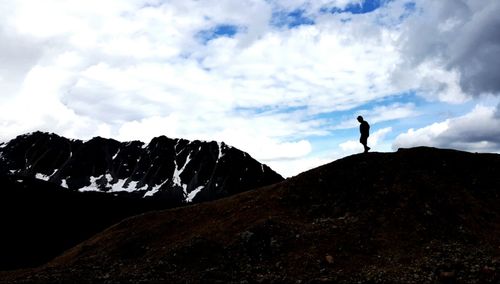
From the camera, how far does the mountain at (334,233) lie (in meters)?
20.8

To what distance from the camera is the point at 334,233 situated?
2402 cm

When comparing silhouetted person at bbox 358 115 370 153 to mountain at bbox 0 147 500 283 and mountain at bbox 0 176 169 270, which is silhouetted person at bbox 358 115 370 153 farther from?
mountain at bbox 0 176 169 270

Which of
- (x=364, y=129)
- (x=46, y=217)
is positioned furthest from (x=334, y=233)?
(x=46, y=217)

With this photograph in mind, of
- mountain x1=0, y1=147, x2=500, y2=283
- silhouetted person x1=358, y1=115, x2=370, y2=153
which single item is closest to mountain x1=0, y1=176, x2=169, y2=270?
mountain x1=0, y1=147, x2=500, y2=283

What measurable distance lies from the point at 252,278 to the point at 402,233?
8.48 metres

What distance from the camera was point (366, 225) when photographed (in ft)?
80.0

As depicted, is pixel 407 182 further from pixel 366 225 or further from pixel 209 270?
pixel 209 270

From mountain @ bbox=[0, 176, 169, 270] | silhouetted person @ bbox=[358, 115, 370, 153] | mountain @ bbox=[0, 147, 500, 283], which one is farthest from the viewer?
mountain @ bbox=[0, 176, 169, 270]

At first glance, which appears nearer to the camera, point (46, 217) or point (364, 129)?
point (364, 129)

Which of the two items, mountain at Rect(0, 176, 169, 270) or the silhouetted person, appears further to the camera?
mountain at Rect(0, 176, 169, 270)

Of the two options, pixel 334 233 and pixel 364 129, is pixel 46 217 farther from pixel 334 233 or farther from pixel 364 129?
pixel 334 233

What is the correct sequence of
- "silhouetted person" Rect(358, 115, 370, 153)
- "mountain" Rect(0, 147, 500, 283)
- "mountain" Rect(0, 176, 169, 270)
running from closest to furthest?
"mountain" Rect(0, 147, 500, 283) < "silhouetted person" Rect(358, 115, 370, 153) < "mountain" Rect(0, 176, 169, 270)

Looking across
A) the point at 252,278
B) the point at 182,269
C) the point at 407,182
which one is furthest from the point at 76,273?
the point at 407,182

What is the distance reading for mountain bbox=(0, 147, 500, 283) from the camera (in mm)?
20812
